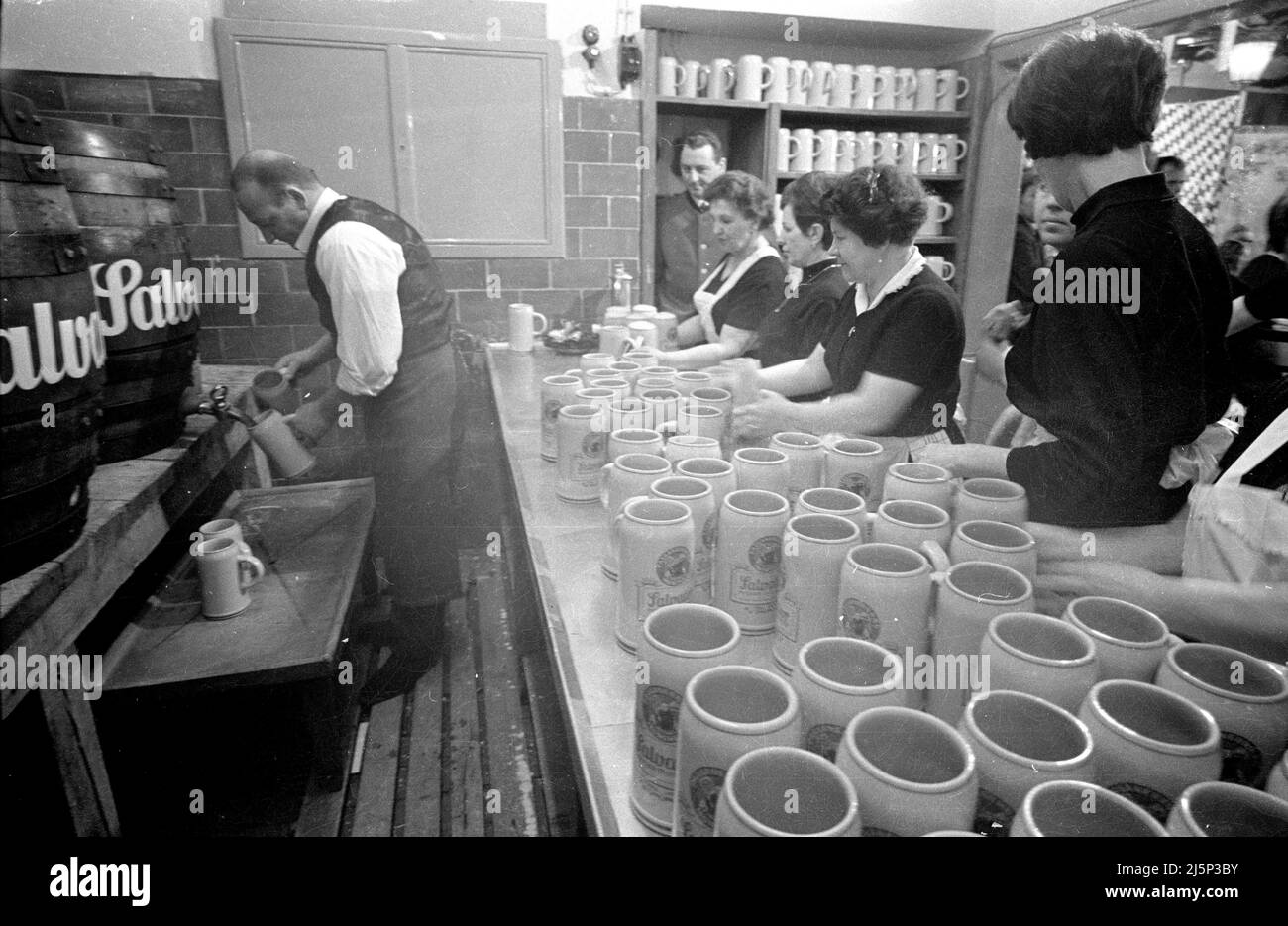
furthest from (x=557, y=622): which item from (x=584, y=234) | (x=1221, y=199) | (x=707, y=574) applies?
(x=1221, y=199)

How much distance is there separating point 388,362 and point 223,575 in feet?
2.79

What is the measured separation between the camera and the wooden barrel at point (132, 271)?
1431 millimetres

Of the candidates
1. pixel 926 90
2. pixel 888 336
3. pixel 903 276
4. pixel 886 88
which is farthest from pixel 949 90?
pixel 888 336

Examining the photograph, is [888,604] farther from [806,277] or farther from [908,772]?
[806,277]

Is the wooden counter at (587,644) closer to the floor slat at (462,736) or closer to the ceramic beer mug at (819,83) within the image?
the floor slat at (462,736)

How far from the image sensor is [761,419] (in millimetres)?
1661

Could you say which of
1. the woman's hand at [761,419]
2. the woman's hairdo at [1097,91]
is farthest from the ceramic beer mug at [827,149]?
the woman's hairdo at [1097,91]

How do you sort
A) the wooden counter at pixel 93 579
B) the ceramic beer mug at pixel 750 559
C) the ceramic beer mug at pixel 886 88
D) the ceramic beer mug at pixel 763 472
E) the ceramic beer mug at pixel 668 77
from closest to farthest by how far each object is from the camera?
1. the ceramic beer mug at pixel 750 559
2. the wooden counter at pixel 93 579
3. the ceramic beer mug at pixel 763 472
4. the ceramic beer mug at pixel 668 77
5. the ceramic beer mug at pixel 886 88

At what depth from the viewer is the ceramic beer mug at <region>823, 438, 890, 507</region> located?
1.20 m

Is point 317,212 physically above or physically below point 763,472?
above

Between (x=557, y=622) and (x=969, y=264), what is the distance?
4.00 meters

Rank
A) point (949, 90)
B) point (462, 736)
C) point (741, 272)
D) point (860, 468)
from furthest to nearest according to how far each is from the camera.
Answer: point (949, 90), point (741, 272), point (462, 736), point (860, 468)

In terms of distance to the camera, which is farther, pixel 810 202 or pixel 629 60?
pixel 629 60

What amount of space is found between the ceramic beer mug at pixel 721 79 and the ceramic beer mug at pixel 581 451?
9.53ft
